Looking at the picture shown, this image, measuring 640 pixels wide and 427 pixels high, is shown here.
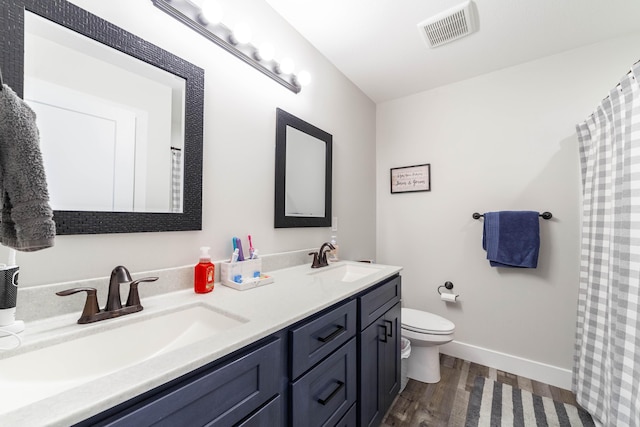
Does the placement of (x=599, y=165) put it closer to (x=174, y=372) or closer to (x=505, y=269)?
(x=505, y=269)

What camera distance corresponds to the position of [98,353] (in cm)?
72

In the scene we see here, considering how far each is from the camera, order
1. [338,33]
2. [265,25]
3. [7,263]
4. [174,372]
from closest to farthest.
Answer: [174,372], [7,263], [265,25], [338,33]

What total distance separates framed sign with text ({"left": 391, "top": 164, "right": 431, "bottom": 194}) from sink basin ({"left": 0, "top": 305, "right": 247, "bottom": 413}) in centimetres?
198

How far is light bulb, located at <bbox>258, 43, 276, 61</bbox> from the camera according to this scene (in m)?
1.35

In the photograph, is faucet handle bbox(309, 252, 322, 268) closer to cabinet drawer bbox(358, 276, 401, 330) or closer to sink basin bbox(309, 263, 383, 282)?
sink basin bbox(309, 263, 383, 282)

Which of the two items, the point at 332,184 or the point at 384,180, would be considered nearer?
the point at 332,184

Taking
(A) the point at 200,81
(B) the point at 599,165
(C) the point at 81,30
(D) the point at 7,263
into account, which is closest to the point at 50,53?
(C) the point at 81,30

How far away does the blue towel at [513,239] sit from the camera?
6.04 ft

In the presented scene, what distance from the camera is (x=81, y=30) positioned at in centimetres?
83

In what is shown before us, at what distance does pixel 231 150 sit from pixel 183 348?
911 millimetres

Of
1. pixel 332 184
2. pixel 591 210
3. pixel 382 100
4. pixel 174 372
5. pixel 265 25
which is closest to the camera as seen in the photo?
pixel 174 372

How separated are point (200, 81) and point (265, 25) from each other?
23.3 inches

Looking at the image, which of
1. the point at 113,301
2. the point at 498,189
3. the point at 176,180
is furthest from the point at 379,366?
the point at 498,189

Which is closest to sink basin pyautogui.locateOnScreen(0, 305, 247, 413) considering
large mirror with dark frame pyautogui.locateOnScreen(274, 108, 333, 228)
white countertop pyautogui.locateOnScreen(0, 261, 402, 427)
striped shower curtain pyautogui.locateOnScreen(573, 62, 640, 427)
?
white countertop pyautogui.locateOnScreen(0, 261, 402, 427)
